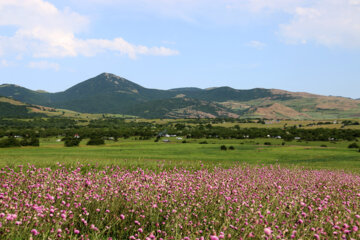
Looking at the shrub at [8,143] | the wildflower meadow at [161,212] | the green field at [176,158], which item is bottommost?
the shrub at [8,143]

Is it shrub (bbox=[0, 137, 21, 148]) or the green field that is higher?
the green field

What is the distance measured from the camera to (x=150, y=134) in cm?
15925

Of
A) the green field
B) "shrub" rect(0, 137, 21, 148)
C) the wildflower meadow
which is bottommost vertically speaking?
"shrub" rect(0, 137, 21, 148)

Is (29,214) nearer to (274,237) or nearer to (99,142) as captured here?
(274,237)

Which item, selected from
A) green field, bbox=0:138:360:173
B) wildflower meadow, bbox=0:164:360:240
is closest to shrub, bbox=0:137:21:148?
green field, bbox=0:138:360:173

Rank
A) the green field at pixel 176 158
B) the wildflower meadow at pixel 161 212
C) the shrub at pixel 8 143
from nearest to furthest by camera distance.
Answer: the wildflower meadow at pixel 161 212 → the green field at pixel 176 158 → the shrub at pixel 8 143

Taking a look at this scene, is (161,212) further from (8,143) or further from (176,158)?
(8,143)

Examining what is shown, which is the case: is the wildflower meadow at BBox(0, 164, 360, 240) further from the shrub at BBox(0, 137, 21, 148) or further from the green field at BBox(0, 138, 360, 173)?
the shrub at BBox(0, 137, 21, 148)

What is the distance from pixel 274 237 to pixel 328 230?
8.29ft

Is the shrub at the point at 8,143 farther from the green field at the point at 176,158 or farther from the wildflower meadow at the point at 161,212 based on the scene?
the wildflower meadow at the point at 161,212

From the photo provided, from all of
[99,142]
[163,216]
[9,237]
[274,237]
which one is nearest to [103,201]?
[163,216]

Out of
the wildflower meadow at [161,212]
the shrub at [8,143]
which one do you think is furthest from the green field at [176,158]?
the shrub at [8,143]

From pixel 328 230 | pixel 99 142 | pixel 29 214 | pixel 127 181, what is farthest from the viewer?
pixel 99 142

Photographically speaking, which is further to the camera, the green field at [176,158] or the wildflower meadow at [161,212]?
the green field at [176,158]
